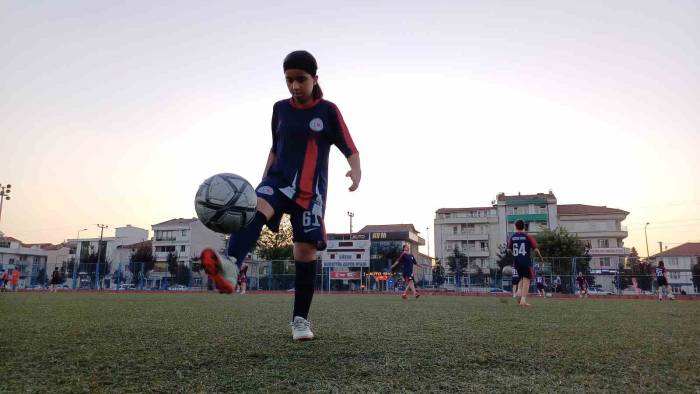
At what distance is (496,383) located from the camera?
2.07 meters

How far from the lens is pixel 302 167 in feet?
12.0

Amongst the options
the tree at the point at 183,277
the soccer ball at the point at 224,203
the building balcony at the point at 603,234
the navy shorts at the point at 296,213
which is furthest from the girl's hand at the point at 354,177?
the building balcony at the point at 603,234

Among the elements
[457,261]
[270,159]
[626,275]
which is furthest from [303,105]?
[457,261]

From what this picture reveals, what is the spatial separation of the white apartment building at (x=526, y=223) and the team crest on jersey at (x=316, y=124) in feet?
227

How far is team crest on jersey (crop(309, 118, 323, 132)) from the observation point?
12.5 ft

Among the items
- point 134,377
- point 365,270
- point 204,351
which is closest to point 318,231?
point 204,351

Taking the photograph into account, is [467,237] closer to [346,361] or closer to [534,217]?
[534,217]

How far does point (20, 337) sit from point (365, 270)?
31.7 m

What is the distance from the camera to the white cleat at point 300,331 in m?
3.48

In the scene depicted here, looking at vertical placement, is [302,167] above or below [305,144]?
below

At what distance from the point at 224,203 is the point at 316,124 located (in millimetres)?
1265

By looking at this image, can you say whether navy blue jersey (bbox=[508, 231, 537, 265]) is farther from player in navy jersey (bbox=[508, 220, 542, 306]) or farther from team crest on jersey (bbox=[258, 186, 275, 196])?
team crest on jersey (bbox=[258, 186, 275, 196])

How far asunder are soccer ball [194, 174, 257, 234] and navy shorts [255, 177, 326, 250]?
0.47 m

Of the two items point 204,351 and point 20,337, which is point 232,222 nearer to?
point 204,351
